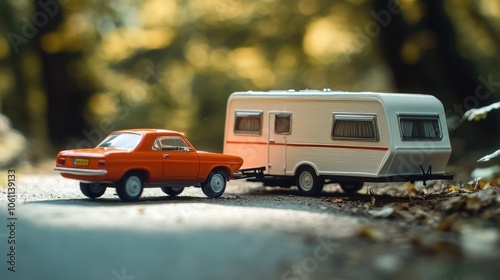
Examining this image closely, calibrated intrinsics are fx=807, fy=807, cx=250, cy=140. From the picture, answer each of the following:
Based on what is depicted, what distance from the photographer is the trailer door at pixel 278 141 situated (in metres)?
17.9

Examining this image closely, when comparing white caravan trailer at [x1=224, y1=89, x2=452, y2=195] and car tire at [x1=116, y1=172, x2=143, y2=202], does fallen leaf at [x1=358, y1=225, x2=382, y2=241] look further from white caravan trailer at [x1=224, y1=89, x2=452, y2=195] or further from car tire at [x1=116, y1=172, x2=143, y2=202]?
white caravan trailer at [x1=224, y1=89, x2=452, y2=195]

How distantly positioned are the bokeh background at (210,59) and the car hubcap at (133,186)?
1124 cm

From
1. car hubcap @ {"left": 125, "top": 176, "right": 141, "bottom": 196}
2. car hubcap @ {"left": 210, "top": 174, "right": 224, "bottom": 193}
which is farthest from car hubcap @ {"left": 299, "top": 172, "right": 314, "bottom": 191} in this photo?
car hubcap @ {"left": 125, "top": 176, "right": 141, "bottom": 196}

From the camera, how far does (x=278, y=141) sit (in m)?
18.0

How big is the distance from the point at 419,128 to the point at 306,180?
2.67 m

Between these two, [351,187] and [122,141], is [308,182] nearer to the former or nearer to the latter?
[351,187]

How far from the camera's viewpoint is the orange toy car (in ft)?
45.1

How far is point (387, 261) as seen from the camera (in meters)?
9.64

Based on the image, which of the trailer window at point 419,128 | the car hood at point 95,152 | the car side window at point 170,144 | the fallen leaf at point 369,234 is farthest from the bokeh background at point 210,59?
the fallen leaf at point 369,234

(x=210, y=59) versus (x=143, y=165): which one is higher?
(x=210, y=59)

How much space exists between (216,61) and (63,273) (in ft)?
78.3

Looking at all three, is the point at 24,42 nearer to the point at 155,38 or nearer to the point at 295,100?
the point at 155,38

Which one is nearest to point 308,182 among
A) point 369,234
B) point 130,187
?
point 130,187

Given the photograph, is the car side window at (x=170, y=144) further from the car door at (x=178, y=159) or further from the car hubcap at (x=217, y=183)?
the car hubcap at (x=217, y=183)
